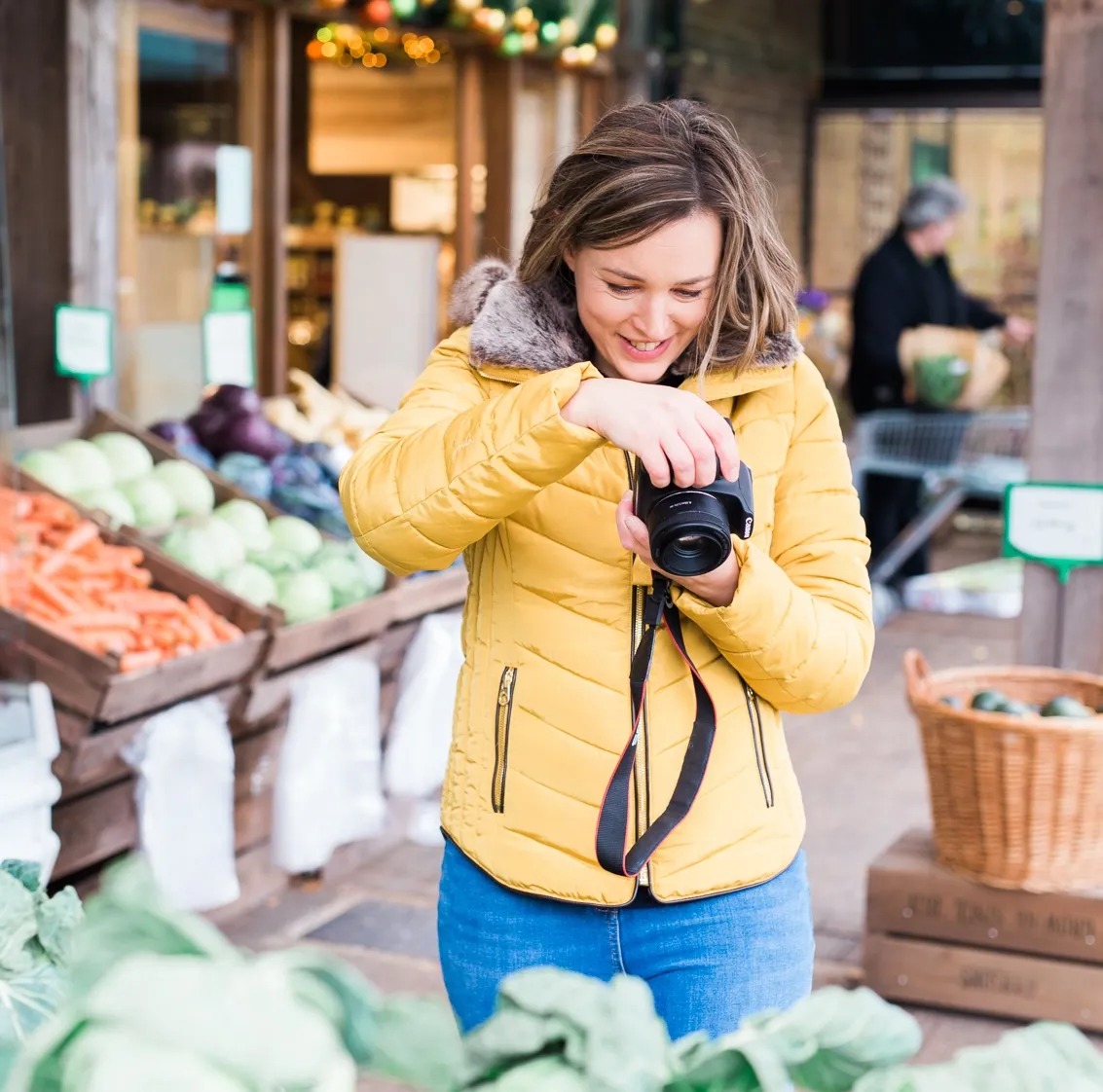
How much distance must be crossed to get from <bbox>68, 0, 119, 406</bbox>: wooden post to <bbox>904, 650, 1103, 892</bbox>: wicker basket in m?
2.90

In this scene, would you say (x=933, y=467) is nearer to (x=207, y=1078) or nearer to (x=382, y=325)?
(x=382, y=325)

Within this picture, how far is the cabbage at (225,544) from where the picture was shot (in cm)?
421

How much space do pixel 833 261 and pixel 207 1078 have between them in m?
10.1

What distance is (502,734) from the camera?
175 centimetres

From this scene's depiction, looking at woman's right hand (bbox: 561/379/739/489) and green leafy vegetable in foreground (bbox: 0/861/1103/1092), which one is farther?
woman's right hand (bbox: 561/379/739/489)

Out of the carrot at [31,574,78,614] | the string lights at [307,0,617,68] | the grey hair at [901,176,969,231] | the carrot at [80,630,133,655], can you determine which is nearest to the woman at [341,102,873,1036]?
the carrot at [80,630,133,655]

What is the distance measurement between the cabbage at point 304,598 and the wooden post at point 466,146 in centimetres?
313

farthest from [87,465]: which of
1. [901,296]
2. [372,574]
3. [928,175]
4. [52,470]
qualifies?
[928,175]

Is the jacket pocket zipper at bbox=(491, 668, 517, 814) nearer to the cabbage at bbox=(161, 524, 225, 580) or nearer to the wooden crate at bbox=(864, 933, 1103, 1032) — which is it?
the wooden crate at bbox=(864, 933, 1103, 1032)

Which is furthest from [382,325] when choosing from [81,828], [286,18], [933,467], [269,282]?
[81,828]

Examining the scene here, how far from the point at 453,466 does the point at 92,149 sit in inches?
148

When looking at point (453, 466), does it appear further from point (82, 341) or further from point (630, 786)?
point (82, 341)

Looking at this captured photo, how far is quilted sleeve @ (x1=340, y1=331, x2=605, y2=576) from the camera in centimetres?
154

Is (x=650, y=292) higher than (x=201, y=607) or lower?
higher
